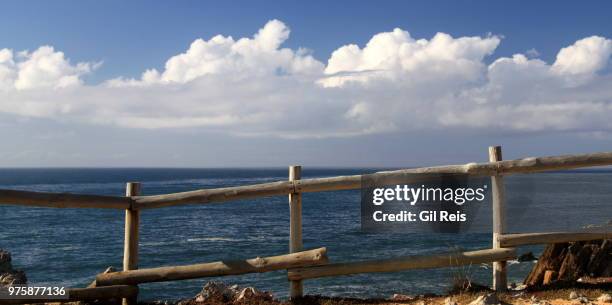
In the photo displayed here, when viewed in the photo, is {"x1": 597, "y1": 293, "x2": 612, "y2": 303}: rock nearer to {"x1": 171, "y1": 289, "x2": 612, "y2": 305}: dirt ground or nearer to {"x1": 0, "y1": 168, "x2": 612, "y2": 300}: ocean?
{"x1": 171, "y1": 289, "x2": 612, "y2": 305}: dirt ground

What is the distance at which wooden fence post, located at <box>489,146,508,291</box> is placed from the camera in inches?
258

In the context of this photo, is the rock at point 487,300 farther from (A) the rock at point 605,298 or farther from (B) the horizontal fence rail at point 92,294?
(B) the horizontal fence rail at point 92,294

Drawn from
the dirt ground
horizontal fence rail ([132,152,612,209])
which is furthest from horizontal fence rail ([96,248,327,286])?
horizontal fence rail ([132,152,612,209])

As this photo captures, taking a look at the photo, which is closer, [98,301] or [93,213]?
[98,301]

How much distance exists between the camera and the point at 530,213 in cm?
751

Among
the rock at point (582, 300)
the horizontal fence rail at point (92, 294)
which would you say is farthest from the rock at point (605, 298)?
the horizontal fence rail at point (92, 294)

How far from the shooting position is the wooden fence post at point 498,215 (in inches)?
258

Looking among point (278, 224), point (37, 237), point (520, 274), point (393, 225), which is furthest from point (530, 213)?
point (37, 237)

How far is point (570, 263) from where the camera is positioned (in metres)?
8.30

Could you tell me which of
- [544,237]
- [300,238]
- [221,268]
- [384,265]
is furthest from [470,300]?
[221,268]

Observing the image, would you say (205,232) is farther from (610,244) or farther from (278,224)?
(610,244)

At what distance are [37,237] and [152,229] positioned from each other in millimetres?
7187

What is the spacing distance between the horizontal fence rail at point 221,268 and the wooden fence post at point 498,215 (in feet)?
7.68

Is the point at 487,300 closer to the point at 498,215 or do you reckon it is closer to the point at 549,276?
the point at 498,215
